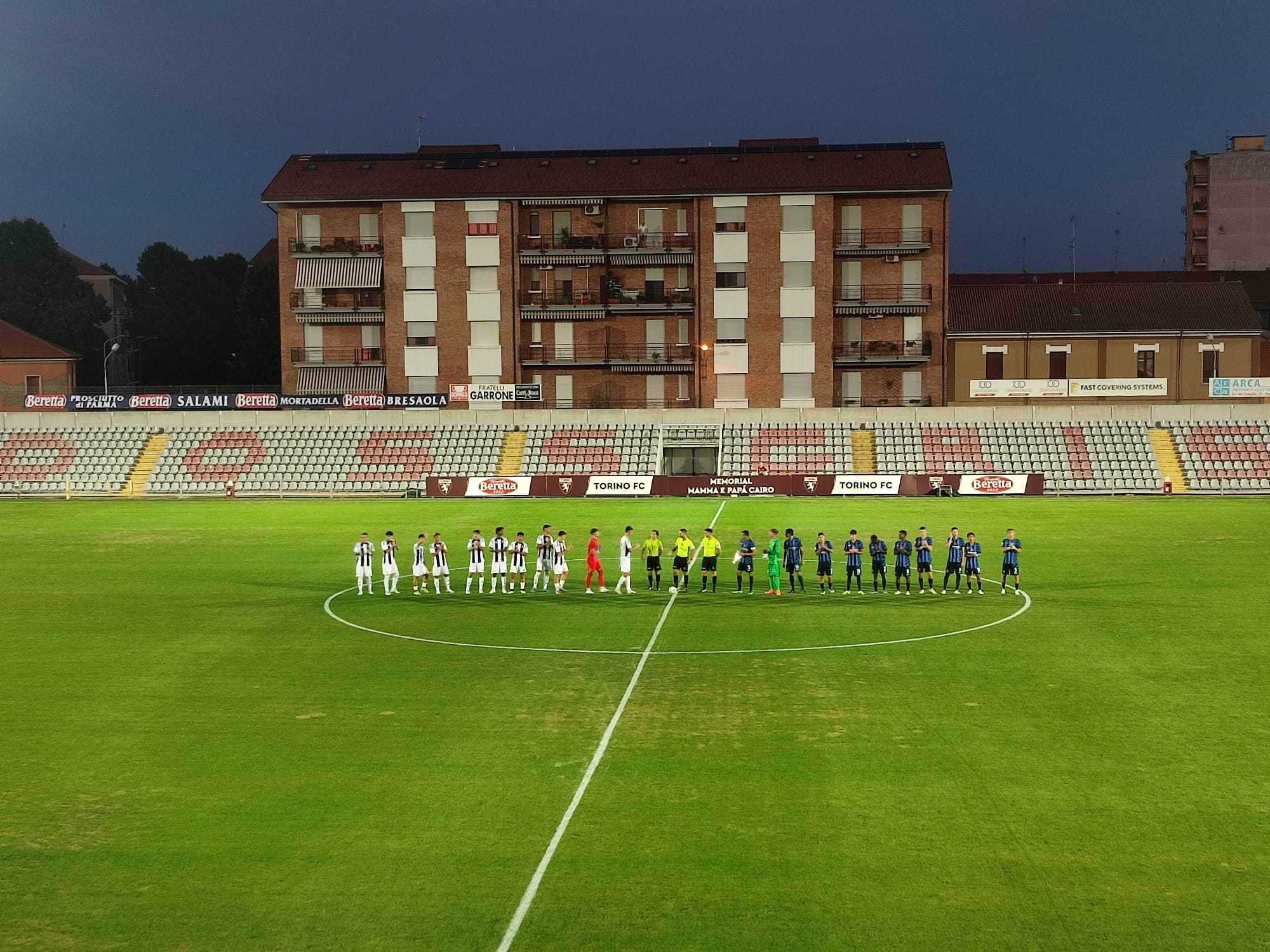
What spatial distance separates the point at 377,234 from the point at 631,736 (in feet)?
214

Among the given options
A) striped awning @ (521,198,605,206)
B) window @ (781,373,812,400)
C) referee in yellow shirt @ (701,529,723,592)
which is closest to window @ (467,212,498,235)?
striped awning @ (521,198,605,206)

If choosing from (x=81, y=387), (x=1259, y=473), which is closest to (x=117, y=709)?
(x=1259, y=473)

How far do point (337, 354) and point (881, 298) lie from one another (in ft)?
119

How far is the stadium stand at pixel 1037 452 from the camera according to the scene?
60156 mm

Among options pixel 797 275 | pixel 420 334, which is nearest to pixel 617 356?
pixel 797 275

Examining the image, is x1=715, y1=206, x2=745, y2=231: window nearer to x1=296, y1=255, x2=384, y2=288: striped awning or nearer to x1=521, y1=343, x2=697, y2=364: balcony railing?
x1=521, y1=343, x2=697, y2=364: balcony railing

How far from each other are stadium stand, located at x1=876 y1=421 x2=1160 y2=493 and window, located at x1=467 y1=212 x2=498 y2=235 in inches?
1117

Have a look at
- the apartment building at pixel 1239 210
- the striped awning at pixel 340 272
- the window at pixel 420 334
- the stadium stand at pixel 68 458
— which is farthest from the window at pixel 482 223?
the apartment building at pixel 1239 210

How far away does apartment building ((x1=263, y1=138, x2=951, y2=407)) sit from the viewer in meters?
73.8

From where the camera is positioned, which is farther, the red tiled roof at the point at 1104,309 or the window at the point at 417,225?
the window at the point at 417,225

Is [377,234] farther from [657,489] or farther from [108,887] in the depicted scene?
[108,887]

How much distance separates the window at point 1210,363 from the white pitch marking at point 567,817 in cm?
6199

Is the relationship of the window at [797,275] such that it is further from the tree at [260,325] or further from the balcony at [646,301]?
the tree at [260,325]

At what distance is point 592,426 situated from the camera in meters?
69.6
